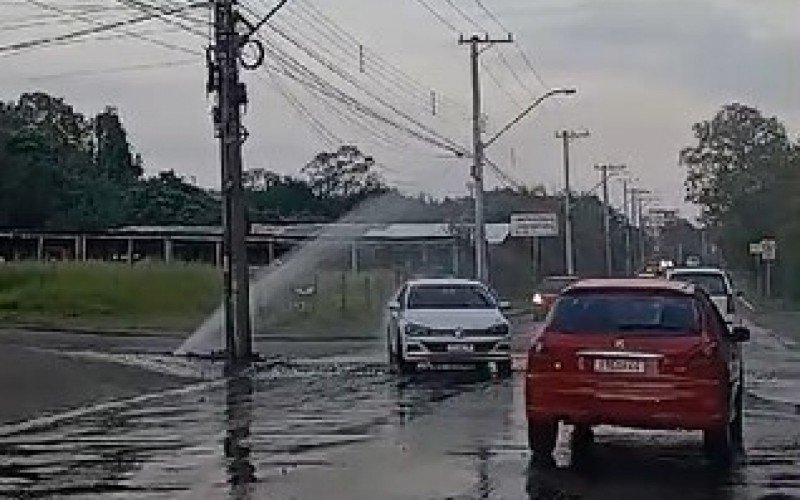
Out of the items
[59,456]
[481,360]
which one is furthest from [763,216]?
[59,456]

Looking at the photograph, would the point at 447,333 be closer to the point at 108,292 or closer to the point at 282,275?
the point at 108,292

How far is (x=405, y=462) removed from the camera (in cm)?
1528

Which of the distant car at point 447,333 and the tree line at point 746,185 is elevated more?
the tree line at point 746,185

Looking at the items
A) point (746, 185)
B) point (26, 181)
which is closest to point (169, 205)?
point (26, 181)

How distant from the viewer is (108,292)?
55219 mm

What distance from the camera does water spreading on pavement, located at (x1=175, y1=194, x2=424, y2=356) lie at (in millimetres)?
39938

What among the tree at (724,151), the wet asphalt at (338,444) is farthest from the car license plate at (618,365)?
the tree at (724,151)

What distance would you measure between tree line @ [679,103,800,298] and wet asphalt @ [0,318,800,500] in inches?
2178

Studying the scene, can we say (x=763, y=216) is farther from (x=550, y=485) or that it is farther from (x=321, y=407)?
(x=550, y=485)

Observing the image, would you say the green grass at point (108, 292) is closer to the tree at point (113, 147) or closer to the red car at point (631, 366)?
the red car at point (631, 366)

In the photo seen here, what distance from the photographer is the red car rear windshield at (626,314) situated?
15.5 meters

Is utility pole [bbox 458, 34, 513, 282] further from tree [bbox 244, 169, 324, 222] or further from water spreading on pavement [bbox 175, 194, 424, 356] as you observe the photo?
tree [bbox 244, 169, 324, 222]

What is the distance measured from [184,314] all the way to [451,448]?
1513 inches

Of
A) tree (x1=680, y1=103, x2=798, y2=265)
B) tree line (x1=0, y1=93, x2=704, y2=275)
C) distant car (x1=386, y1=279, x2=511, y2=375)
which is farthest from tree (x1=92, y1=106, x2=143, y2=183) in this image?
distant car (x1=386, y1=279, x2=511, y2=375)
